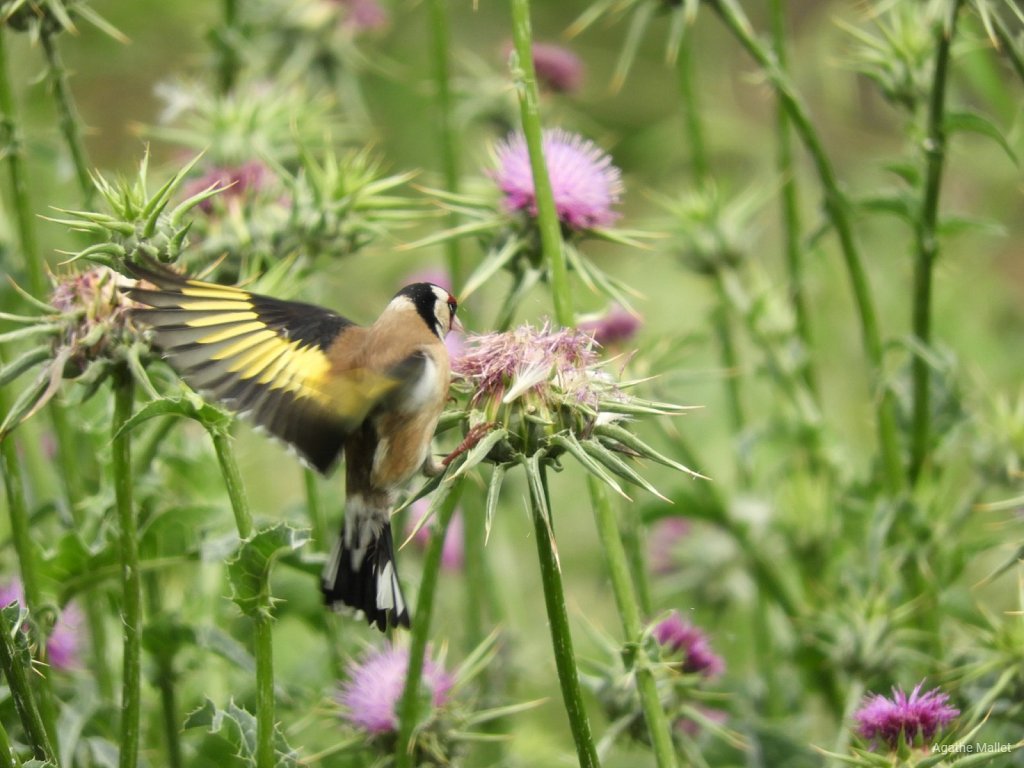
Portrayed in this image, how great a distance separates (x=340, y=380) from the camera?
75.2 inches

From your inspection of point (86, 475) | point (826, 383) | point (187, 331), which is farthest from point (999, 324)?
point (187, 331)

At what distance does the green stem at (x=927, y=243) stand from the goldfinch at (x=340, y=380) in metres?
0.92

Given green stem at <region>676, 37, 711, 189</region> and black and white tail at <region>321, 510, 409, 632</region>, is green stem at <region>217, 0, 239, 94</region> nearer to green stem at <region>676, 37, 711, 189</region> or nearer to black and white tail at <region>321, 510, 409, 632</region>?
green stem at <region>676, 37, 711, 189</region>

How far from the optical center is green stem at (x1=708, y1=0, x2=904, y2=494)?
2500 mm

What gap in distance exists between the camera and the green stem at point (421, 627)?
184cm

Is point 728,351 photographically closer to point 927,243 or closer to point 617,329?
point 617,329

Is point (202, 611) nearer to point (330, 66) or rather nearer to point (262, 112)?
point (262, 112)

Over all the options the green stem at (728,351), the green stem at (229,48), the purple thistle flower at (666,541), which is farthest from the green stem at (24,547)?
the purple thistle flower at (666,541)

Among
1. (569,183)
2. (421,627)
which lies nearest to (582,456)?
(421,627)

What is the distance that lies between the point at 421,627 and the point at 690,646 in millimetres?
660

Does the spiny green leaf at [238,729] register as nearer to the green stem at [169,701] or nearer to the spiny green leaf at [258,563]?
the spiny green leaf at [258,563]

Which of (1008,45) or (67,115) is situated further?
(67,115)

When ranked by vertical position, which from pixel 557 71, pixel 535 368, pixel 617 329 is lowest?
pixel 535 368

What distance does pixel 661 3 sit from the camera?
255 centimetres
